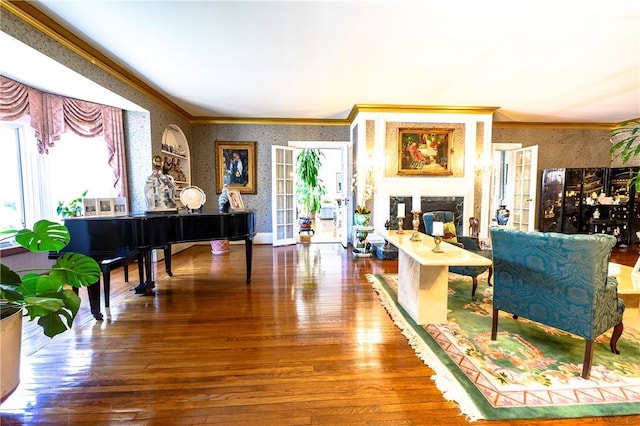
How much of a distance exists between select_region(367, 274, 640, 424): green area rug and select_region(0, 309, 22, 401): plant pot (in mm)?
2404

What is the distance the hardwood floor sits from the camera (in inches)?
59.2

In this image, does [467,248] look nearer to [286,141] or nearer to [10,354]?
[10,354]

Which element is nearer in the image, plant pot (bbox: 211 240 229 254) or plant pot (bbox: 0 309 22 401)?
plant pot (bbox: 0 309 22 401)

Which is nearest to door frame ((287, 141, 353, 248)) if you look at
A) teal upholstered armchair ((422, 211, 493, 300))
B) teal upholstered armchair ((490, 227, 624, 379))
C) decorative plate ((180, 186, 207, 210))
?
teal upholstered armchair ((422, 211, 493, 300))

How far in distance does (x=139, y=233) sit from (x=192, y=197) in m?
0.93

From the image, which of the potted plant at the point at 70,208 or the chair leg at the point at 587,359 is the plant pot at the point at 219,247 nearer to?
the potted plant at the point at 70,208

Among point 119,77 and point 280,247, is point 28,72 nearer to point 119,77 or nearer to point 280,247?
point 119,77

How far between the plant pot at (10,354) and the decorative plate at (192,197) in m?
1.90

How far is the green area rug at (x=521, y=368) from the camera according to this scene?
1518 millimetres

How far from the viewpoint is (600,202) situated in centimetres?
547

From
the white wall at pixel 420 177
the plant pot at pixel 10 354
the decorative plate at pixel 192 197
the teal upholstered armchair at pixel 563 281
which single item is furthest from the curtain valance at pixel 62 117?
the teal upholstered armchair at pixel 563 281

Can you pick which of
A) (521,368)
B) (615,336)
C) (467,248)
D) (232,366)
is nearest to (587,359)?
(521,368)

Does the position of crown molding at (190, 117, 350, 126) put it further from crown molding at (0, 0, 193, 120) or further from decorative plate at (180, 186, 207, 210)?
decorative plate at (180, 186, 207, 210)

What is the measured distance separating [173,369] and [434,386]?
5.44 ft
